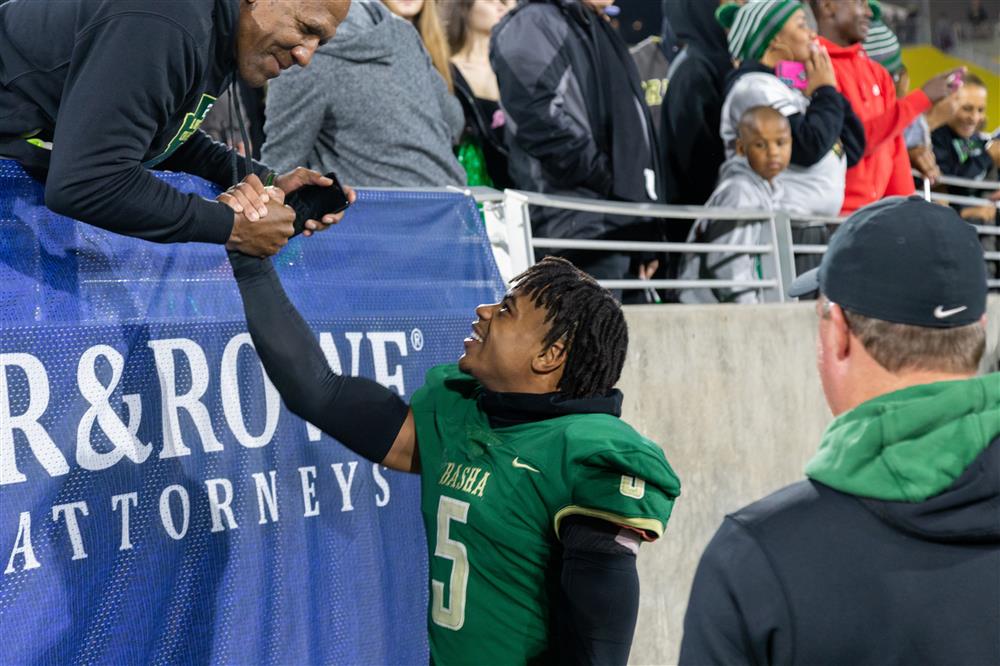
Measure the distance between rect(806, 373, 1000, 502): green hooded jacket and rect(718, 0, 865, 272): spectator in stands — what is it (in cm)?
461

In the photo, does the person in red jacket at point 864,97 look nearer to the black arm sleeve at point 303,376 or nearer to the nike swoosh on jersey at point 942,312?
the black arm sleeve at point 303,376

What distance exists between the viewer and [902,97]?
804cm

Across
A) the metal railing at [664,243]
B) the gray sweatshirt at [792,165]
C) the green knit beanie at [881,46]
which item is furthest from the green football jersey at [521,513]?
the green knit beanie at [881,46]

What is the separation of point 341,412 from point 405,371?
90 cm

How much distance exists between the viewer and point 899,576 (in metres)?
1.63

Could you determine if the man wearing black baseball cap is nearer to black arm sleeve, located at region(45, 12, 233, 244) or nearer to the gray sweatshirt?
black arm sleeve, located at region(45, 12, 233, 244)

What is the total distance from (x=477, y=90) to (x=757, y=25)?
169 centimetres

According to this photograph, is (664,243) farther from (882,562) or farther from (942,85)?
(882,562)

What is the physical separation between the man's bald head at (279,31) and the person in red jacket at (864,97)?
15.0ft

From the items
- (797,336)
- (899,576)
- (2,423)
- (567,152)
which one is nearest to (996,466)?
(899,576)

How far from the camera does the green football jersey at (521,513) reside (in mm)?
2627

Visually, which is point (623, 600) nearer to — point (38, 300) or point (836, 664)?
point (836, 664)

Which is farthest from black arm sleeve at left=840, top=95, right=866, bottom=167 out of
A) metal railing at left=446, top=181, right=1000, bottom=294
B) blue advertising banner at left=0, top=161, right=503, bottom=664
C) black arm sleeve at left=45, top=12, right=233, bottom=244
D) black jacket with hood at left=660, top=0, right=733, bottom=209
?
black arm sleeve at left=45, top=12, right=233, bottom=244

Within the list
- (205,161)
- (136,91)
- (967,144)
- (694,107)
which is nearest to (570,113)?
(694,107)
